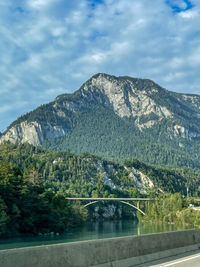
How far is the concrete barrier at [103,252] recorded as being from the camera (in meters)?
8.62

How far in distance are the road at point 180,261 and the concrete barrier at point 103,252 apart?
0.26m

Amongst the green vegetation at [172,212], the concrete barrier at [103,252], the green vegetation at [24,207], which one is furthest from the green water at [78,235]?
the concrete barrier at [103,252]

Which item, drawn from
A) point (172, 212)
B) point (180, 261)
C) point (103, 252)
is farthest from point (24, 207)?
point (172, 212)

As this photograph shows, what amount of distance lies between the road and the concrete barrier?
257 millimetres

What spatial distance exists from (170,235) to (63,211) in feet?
248

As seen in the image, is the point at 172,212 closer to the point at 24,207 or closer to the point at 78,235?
the point at 78,235

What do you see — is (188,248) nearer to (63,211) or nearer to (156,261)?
(156,261)

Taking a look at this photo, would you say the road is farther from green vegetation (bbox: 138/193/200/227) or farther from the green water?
green vegetation (bbox: 138/193/200/227)

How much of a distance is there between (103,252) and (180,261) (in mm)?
3746

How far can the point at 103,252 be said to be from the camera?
10805 millimetres

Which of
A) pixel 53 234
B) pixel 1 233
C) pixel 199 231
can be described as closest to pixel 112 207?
pixel 53 234

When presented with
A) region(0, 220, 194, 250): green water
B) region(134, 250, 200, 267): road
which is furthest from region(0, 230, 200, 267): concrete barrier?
region(0, 220, 194, 250): green water

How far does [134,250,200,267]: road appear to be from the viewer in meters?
12.0

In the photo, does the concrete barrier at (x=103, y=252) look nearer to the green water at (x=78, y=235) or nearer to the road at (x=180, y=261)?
the road at (x=180, y=261)
